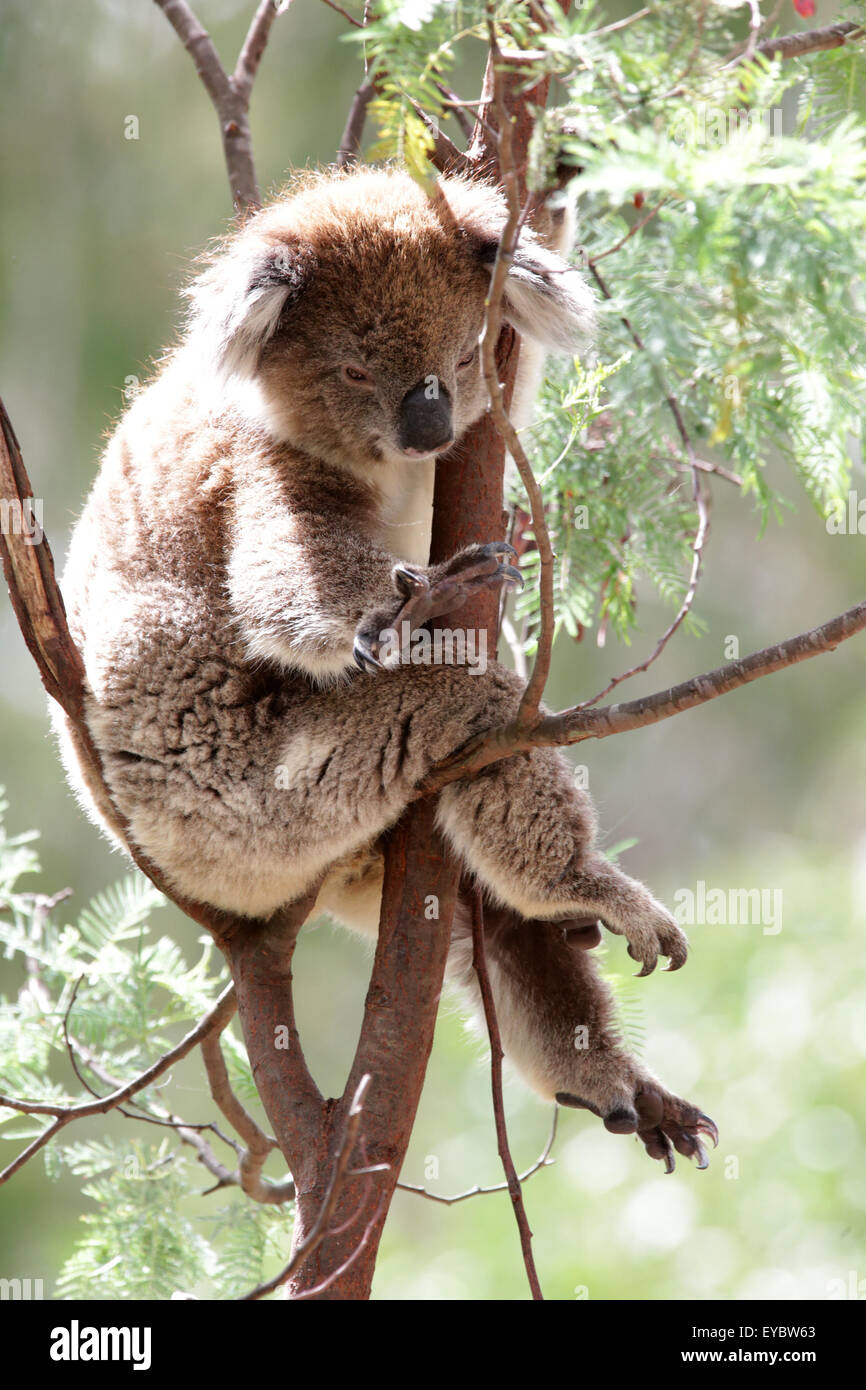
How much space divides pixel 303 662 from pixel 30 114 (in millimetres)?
5873

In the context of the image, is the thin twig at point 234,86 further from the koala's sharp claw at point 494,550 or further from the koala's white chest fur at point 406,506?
the koala's sharp claw at point 494,550

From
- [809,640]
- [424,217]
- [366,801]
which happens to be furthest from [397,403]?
[809,640]

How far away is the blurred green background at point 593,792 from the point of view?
5.46 meters

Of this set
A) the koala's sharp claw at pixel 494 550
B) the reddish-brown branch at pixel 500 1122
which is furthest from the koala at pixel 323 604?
the koala's sharp claw at pixel 494 550

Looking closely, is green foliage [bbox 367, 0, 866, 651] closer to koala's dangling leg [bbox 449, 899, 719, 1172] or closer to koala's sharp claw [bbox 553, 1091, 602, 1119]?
koala's dangling leg [bbox 449, 899, 719, 1172]

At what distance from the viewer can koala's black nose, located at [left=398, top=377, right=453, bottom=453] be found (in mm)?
1815

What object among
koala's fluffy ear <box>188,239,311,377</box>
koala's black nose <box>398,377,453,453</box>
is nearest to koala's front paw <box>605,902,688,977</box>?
koala's black nose <box>398,377,453,453</box>

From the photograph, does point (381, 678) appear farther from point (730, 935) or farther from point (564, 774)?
point (730, 935)

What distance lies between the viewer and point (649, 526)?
2346 mm

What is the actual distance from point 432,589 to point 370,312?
0.63 m

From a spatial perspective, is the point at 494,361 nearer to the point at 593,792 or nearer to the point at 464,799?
the point at 464,799

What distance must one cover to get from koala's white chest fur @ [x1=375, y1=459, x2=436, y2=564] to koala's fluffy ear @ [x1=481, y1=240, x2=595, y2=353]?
0.27 meters

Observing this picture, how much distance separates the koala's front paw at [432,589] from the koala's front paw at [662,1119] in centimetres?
95

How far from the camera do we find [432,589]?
1551mm
